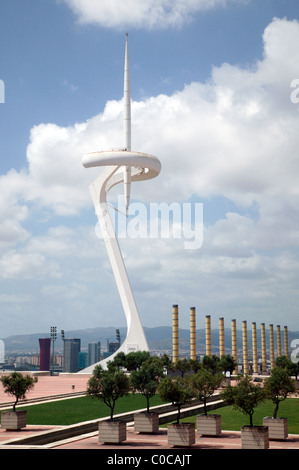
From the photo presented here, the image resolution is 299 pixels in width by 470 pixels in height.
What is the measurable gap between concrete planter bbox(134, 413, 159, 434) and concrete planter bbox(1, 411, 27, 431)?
13.4ft

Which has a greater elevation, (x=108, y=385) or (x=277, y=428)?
(x=108, y=385)

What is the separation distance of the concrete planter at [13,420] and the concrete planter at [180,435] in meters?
5.67

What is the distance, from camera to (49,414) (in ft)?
74.0

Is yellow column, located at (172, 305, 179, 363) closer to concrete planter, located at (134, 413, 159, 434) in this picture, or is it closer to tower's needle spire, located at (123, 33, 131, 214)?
tower's needle spire, located at (123, 33, 131, 214)

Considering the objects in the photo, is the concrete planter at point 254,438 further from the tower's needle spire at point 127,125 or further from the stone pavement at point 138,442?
the tower's needle spire at point 127,125

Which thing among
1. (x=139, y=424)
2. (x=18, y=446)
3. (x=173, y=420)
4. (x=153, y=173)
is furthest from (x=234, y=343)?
(x=18, y=446)

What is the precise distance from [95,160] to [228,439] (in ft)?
100

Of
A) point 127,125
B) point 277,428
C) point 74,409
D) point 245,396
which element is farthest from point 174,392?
point 127,125

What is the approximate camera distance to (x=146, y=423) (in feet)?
62.5

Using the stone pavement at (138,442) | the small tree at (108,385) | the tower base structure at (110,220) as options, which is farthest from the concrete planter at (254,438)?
the tower base structure at (110,220)

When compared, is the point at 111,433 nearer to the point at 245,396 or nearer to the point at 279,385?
the point at 245,396

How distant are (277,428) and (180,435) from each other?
3510 mm

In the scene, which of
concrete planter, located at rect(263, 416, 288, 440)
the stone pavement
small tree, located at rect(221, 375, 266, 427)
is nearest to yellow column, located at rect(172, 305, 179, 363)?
the stone pavement
